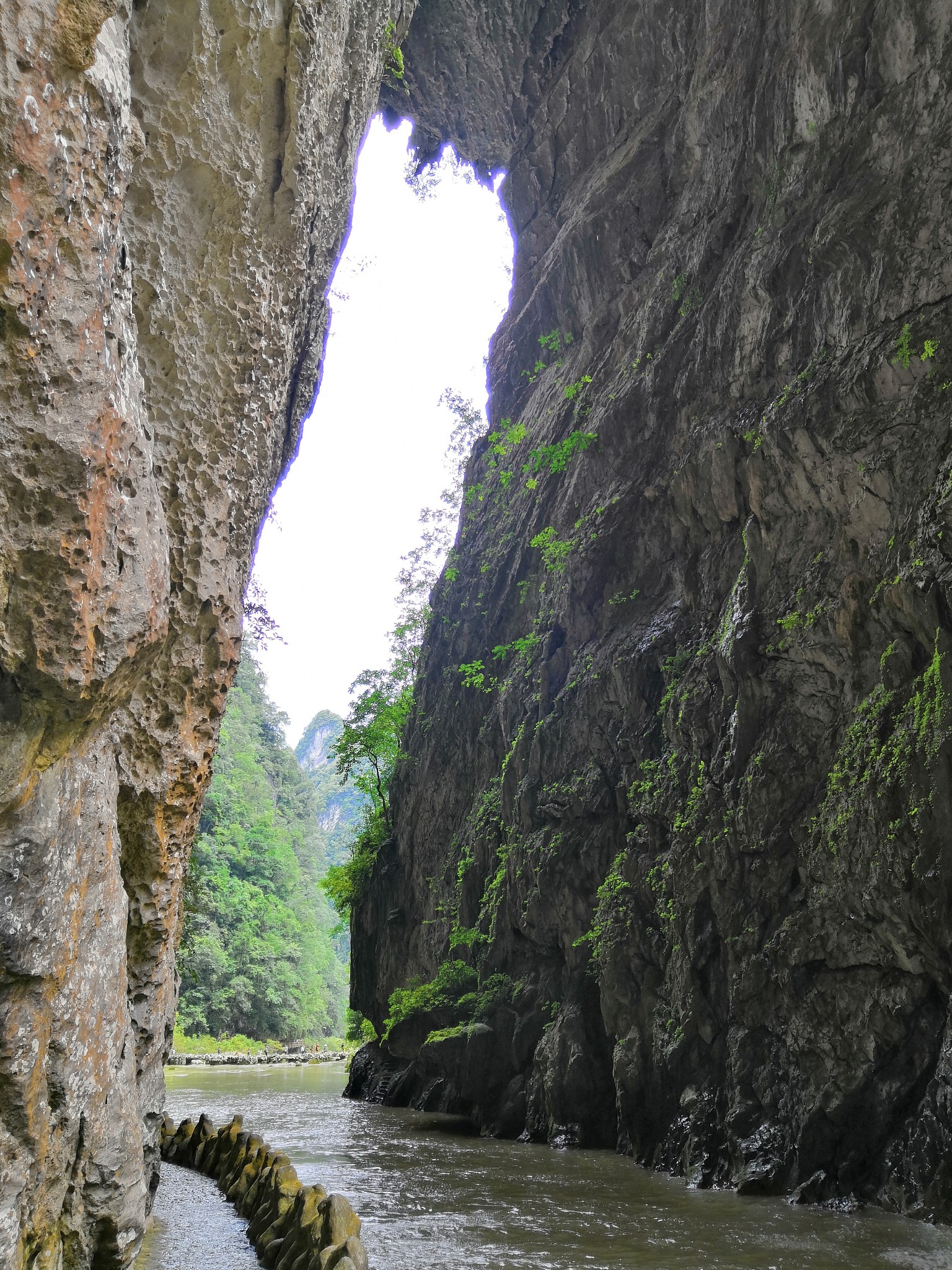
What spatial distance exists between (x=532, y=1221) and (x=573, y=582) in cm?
1088

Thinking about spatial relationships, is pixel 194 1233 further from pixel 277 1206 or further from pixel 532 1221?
pixel 532 1221

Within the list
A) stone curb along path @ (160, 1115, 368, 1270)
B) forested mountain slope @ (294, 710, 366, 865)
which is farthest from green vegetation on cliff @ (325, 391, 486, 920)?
forested mountain slope @ (294, 710, 366, 865)

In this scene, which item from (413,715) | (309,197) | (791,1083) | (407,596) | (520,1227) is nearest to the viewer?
(309,197)

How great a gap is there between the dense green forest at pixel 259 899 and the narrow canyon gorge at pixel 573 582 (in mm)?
19850

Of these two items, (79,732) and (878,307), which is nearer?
(79,732)

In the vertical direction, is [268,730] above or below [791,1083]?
above

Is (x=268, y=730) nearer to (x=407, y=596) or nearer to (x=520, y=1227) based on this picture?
(x=407, y=596)

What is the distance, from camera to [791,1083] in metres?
10.4

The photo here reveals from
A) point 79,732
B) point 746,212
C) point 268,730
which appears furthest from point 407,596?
point 268,730

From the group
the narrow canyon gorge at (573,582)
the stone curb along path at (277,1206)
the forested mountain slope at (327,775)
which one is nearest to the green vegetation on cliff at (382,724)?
the narrow canyon gorge at (573,582)

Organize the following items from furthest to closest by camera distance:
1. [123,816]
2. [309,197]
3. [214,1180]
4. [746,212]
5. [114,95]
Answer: [746,212] < [214,1180] < [309,197] < [123,816] < [114,95]

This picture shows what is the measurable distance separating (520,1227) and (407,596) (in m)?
24.7

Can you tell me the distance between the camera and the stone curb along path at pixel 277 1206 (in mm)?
6605

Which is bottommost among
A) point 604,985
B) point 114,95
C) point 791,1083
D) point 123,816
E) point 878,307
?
point 791,1083
